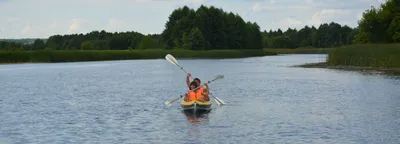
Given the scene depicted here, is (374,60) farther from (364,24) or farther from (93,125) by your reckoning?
(93,125)

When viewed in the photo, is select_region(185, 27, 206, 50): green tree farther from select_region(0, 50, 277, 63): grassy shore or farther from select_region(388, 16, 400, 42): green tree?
select_region(388, 16, 400, 42): green tree

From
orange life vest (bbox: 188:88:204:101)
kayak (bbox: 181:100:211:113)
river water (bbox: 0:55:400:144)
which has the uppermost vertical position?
orange life vest (bbox: 188:88:204:101)

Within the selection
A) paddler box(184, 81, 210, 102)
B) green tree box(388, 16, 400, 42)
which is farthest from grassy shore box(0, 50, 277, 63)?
paddler box(184, 81, 210, 102)

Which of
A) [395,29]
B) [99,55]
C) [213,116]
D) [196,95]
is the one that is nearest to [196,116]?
[213,116]

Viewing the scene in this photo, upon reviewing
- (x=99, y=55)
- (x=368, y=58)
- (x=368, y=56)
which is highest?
(x=368, y=56)

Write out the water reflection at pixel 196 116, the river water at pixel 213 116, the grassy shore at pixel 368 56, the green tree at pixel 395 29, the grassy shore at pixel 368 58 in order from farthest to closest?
the green tree at pixel 395 29 → the grassy shore at pixel 368 56 → the grassy shore at pixel 368 58 → the water reflection at pixel 196 116 → the river water at pixel 213 116

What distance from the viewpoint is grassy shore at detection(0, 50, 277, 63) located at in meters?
93.3

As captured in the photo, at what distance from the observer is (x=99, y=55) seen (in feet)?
380

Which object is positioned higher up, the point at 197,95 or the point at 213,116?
→ the point at 197,95

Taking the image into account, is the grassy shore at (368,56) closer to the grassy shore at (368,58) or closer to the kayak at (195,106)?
the grassy shore at (368,58)

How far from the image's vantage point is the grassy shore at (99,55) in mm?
93312

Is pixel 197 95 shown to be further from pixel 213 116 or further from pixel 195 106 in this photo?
pixel 213 116

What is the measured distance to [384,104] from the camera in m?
35.0

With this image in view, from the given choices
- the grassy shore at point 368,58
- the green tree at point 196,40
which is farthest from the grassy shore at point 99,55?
the grassy shore at point 368,58
